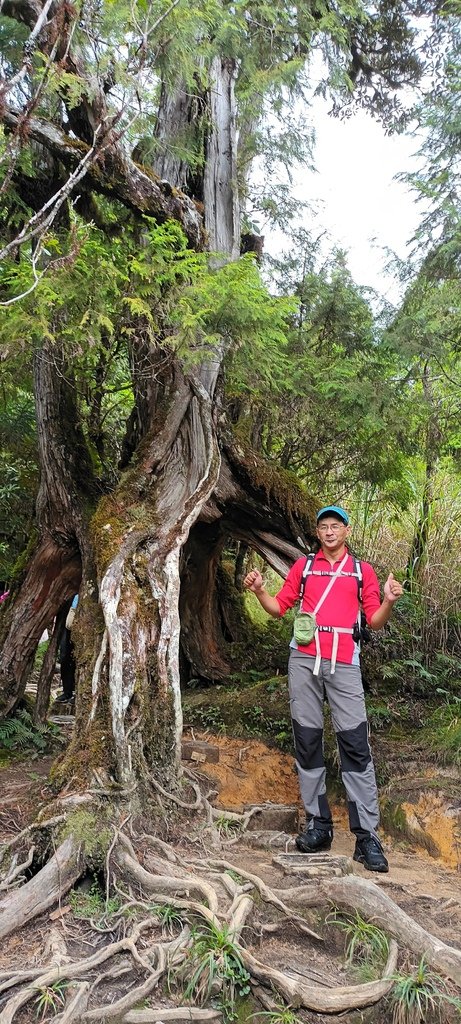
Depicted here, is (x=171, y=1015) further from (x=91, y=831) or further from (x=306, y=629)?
(x=306, y=629)

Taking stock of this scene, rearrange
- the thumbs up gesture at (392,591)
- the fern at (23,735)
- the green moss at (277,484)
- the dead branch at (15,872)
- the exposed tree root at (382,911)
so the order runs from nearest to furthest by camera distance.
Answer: the exposed tree root at (382,911), the dead branch at (15,872), the thumbs up gesture at (392,591), the fern at (23,735), the green moss at (277,484)

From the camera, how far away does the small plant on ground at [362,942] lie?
2.85 meters

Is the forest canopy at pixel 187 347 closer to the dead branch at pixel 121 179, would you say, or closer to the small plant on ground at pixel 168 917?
the dead branch at pixel 121 179

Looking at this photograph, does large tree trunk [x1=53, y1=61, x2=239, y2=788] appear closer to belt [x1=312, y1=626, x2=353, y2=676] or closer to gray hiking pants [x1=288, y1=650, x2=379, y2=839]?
gray hiking pants [x1=288, y1=650, x2=379, y2=839]

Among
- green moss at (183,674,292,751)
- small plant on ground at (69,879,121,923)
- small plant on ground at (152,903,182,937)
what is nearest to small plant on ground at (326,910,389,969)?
small plant on ground at (152,903,182,937)

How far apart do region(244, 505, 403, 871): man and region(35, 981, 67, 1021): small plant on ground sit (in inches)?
71.5

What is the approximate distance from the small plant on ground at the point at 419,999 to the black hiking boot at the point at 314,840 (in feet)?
4.37

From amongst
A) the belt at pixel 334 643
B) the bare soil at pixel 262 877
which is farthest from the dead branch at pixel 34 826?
the belt at pixel 334 643

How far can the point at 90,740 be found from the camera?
154 inches

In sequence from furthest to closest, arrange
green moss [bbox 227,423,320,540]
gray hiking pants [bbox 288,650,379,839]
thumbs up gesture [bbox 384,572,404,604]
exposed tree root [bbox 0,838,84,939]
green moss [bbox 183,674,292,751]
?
green moss [bbox 227,423,320,540] < green moss [bbox 183,674,292,751] < gray hiking pants [bbox 288,650,379,839] < thumbs up gesture [bbox 384,572,404,604] < exposed tree root [bbox 0,838,84,939]

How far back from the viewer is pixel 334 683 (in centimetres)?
413

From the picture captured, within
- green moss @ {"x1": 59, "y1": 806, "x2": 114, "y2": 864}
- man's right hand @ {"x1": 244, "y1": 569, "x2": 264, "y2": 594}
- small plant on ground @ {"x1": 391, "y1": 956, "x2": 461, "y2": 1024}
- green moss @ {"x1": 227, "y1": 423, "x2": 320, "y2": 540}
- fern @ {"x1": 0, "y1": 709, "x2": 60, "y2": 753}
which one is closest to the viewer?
small plant on ground @ {"x1": 391, "y1": 956, "x2": 461, "y2": 1024}

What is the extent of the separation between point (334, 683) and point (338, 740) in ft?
1.19

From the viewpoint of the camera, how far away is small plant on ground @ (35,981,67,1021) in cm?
241
